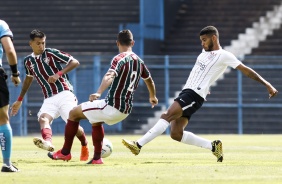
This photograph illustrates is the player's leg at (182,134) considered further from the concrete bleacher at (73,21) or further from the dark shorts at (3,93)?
the concrete bleacher at (73,21)

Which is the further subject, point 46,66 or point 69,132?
point 46,66

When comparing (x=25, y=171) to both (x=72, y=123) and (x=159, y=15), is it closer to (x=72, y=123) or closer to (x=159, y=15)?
(x=72, y=123)

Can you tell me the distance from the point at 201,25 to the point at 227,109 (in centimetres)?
448

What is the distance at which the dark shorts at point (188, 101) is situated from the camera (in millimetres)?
13750

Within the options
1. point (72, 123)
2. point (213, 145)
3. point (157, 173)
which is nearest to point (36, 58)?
point (72, 123)

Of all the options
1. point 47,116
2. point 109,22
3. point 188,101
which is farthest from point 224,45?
point 188,101

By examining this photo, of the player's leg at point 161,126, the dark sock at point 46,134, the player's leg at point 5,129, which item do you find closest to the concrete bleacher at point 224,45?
the dark sock at point 46,134

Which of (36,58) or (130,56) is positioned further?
(36,58)

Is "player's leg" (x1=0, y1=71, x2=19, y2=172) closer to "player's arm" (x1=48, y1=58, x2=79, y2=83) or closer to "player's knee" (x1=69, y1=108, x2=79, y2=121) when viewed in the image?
"player's knee" (x1=69, y1=108, x2=79, y2=121)

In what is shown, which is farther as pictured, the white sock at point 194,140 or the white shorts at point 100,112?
the white sock at point 194,140

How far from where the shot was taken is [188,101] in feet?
45.1

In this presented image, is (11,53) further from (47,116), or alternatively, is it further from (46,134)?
(47,116)

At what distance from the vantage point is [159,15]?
32312 millimetres

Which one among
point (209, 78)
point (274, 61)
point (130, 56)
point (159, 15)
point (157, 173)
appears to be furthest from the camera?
point (159, 15)
